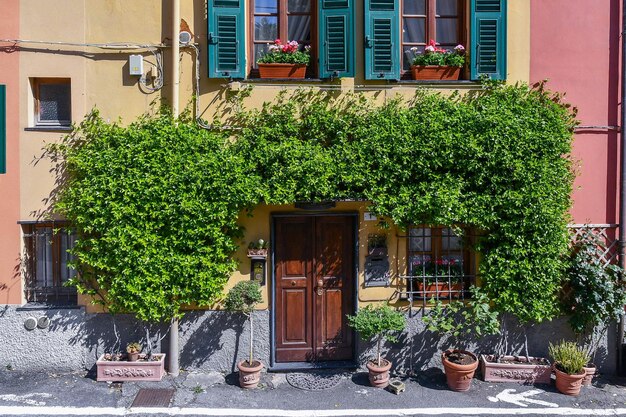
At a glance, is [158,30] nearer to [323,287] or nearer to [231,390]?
[323,287]

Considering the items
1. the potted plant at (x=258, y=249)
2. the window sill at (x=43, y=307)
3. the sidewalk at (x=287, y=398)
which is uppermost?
the potted plant at (x=258, y=249)

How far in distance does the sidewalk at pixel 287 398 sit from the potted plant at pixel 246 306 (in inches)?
5.9

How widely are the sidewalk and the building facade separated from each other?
36 centimetres

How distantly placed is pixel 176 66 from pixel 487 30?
4.42 metres

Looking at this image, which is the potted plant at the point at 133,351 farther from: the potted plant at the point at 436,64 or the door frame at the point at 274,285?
the potted plant at the point at 436,64

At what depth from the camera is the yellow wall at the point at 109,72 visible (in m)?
6.45

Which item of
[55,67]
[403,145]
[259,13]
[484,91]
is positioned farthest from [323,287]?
[55,67]

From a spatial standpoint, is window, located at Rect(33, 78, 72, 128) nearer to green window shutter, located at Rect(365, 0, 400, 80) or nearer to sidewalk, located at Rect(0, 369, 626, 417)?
sidewalk, located at Rect(0, 369, 626, 417)

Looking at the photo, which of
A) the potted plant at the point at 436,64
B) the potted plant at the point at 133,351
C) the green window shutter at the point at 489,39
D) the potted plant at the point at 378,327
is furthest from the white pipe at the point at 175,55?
the green window shutter at the point at 489,39

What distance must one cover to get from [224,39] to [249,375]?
4.61m

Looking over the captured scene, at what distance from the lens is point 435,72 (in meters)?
6.75

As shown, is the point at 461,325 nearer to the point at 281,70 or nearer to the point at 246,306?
the point at 246,306

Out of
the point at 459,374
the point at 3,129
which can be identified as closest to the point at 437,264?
the point at 459,374

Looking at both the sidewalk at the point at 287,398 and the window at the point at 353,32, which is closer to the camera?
the sidewalk at the point at 287,398
